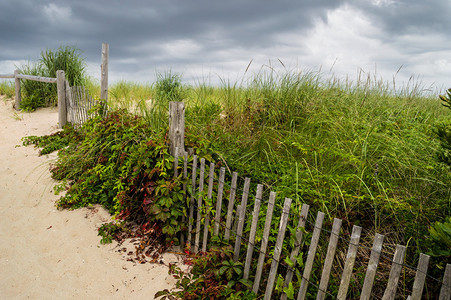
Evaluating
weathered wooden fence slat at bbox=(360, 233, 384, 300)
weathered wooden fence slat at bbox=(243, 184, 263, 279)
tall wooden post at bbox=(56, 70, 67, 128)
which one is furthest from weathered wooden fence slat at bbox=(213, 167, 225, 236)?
tall wooden post at bbox=(56, 70, 67, 128)

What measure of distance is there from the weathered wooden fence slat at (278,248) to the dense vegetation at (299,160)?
0.44m

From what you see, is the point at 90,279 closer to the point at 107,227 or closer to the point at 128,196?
the point at 107,227

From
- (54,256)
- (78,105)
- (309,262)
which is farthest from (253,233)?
(78,105)

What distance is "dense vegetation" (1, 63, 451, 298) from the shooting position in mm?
3412

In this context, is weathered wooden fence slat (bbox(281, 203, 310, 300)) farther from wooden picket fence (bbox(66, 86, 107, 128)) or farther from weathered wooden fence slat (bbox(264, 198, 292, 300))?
wooden picket fence (bbox(66, 86, 107, 128))

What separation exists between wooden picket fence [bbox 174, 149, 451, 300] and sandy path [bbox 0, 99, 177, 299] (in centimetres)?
76

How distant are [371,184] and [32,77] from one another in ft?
38.9

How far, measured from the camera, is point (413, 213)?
10.7 ft

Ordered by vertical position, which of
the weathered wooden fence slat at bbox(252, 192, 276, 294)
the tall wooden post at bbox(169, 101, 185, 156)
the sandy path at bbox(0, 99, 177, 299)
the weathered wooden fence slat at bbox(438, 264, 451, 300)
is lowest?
the sandy path at bbox(0, 99, 177, 299)

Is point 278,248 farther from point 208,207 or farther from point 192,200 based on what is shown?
point 192,200

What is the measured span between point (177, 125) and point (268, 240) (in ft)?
5.90

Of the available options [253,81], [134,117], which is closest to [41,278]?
[134,117]

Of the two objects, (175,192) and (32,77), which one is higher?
(32,77)

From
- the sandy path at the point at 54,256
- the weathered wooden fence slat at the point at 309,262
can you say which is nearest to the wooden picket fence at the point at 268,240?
the weathered wooden fence slat at the point at 309,262
